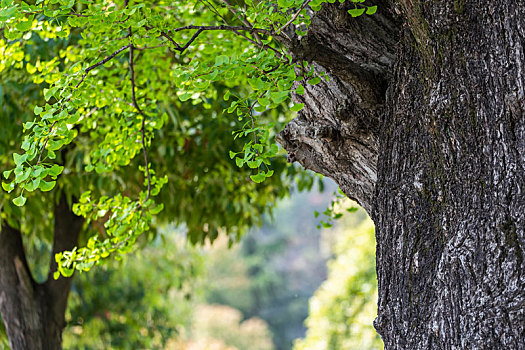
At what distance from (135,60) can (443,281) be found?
1889 mm

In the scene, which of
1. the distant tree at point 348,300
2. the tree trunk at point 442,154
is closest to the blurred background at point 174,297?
the distant tree at point 348,300

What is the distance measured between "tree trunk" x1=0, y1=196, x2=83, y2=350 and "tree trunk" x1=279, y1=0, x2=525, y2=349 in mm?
2407

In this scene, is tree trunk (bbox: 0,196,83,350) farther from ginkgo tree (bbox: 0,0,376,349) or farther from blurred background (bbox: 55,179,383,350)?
blurred background (bbox: 55,179,383,350)

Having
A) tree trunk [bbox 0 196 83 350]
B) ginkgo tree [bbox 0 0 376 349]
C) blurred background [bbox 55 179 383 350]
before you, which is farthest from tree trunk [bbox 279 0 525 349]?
tree trunk [bbox 0 196 83 350]

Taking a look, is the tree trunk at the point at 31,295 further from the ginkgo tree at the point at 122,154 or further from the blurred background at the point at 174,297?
the blurred background at the point at 174,297

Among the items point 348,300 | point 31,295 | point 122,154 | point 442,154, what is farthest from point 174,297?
point 442,154

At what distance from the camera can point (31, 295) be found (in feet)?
11.3

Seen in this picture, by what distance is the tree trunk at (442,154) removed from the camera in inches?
52.2

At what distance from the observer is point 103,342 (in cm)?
651

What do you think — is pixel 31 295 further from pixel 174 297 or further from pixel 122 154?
pixel 174 297

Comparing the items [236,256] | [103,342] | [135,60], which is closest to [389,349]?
[135,60]

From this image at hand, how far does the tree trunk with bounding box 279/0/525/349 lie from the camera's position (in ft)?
4.35

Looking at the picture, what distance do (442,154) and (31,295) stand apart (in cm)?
276

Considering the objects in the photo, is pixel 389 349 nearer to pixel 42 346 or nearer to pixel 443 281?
pixel 443 281
